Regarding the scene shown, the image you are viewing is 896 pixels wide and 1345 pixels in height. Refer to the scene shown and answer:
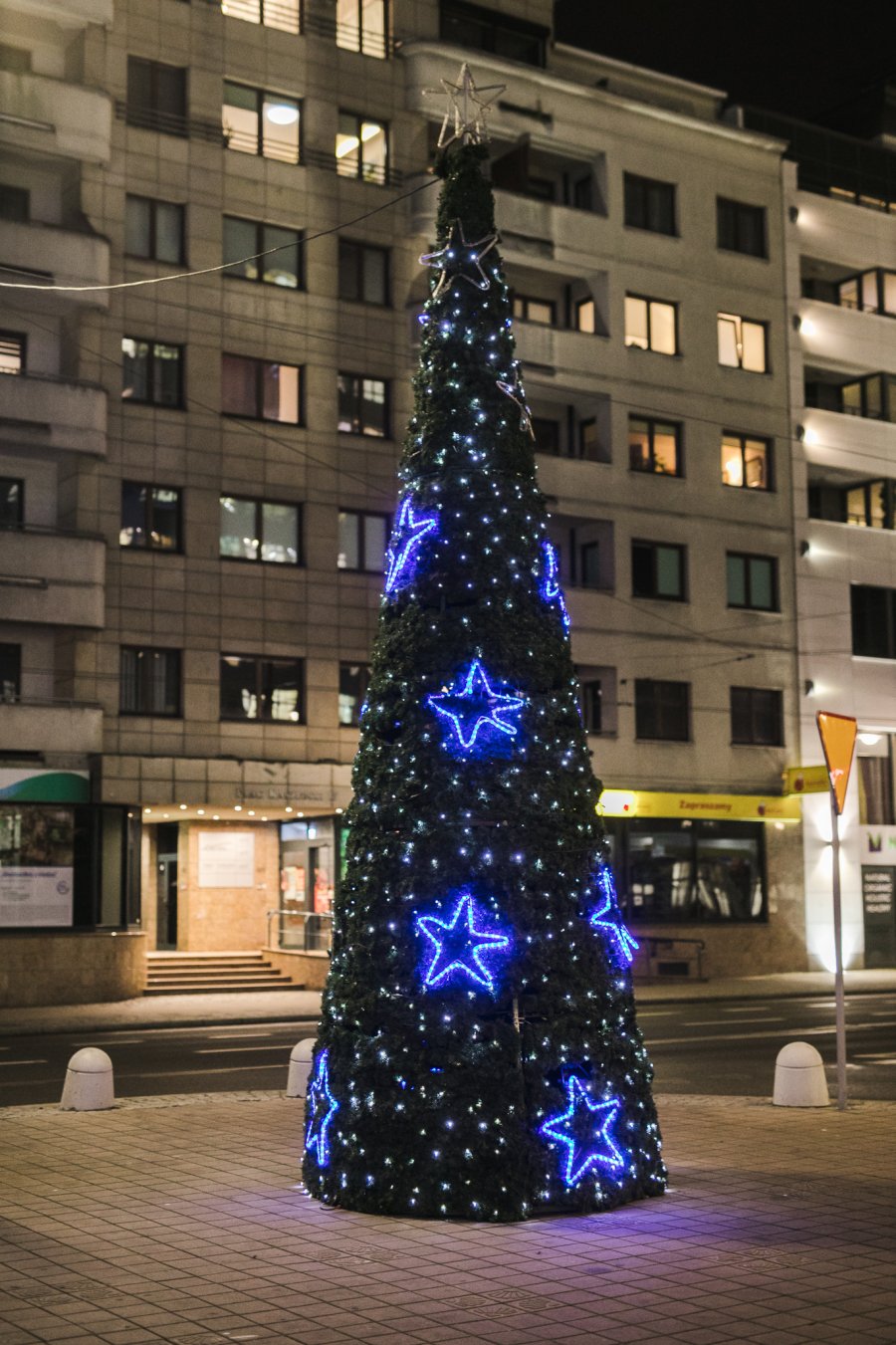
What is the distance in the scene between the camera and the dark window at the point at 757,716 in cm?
A: 4169

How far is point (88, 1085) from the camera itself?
1452 cm

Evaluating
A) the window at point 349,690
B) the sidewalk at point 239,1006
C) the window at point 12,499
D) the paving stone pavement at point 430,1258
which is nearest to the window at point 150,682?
the window at point 12,499

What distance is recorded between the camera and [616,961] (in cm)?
1020

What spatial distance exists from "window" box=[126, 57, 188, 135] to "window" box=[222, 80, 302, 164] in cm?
103

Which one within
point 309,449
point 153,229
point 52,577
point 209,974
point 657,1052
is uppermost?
point 153,229

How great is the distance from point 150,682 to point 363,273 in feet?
34.7

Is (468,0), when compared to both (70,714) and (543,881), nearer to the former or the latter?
(70,714)

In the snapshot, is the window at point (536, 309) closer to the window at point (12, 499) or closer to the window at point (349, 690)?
the window at point (349, 690)

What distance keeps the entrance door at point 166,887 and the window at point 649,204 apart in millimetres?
18549

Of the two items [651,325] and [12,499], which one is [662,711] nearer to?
[651,325]

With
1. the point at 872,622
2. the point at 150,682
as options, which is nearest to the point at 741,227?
the point at 872,622

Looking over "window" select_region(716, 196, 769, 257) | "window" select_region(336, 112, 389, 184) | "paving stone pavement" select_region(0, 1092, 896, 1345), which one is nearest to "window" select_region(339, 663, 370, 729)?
"window" select_region(336, 112, 389, 184)

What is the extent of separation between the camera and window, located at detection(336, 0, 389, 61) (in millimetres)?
37375

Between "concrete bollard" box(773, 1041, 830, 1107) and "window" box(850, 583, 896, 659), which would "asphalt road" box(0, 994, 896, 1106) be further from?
"window" box(850, 583, 896, 659)
